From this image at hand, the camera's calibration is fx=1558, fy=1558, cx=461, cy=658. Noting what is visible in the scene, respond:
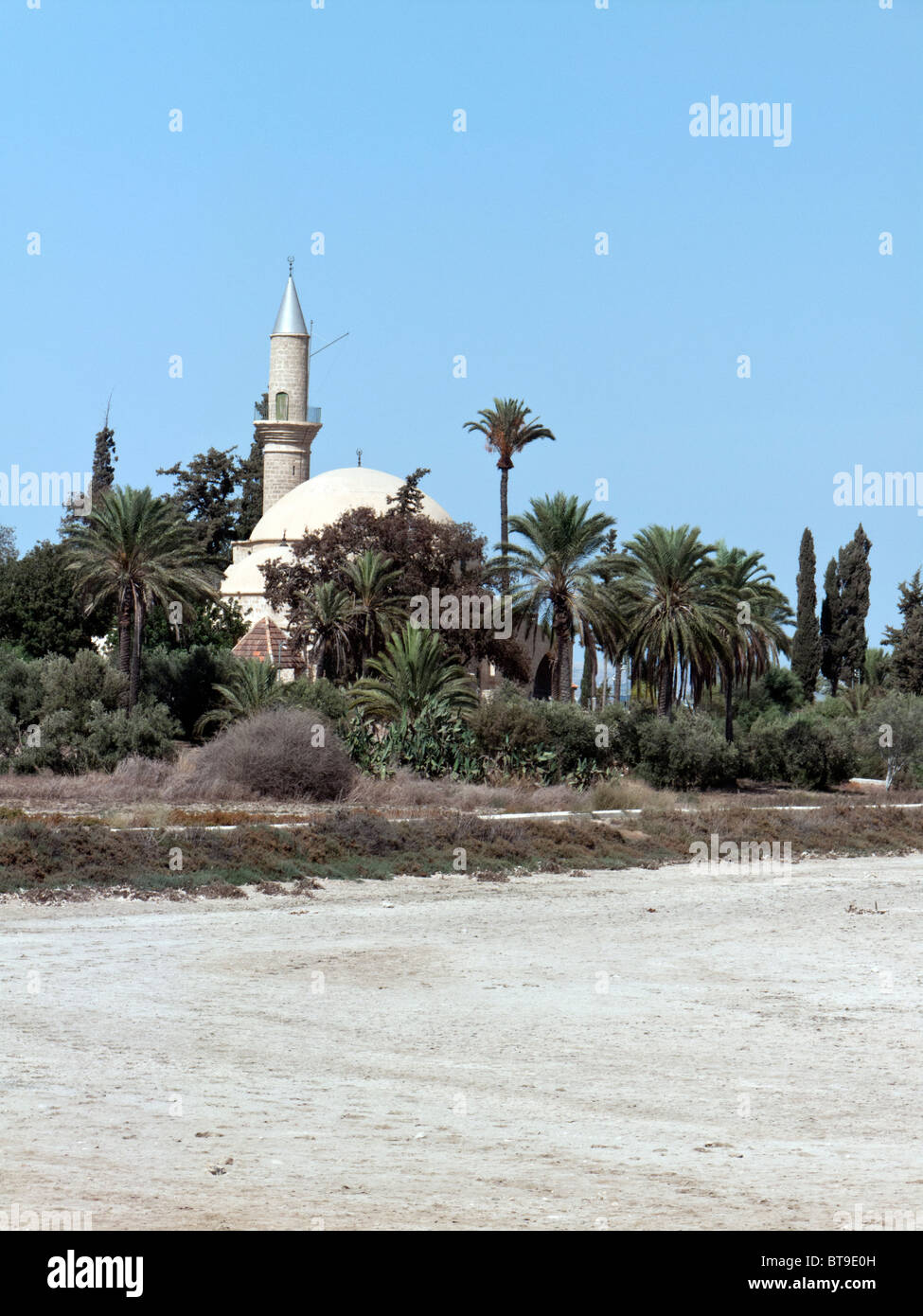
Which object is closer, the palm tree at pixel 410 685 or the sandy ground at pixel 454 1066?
the sandy ground at pixel 454 1066

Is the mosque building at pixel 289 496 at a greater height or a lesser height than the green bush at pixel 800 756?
greater

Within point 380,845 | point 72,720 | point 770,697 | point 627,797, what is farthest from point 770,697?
point 380,845

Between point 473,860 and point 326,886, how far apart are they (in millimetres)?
3567

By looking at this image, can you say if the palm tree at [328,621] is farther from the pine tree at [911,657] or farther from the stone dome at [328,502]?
the pine tree at [911,657]

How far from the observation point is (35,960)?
14.8 m

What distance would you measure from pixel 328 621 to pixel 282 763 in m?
13.2

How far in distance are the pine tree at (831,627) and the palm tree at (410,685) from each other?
36.5 metres

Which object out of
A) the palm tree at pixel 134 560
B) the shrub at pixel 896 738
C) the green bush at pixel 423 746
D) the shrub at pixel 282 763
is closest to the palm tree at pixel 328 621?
the palm tree at pixel 134 560

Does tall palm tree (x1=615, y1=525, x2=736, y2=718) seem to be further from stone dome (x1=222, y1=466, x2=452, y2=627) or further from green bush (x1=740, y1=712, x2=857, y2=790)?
stone dome (x1=222, y1=466, x2=452, y2=627)

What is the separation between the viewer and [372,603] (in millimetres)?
47188

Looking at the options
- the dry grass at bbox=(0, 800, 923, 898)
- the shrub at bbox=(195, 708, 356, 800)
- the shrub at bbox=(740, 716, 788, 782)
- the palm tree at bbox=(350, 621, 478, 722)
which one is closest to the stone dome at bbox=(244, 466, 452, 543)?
the shrub at bbox=(740, 716, 788, 782)

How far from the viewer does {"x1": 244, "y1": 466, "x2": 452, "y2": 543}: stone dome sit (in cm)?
6166

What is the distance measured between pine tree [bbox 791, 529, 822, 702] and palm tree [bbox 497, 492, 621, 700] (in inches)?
1210

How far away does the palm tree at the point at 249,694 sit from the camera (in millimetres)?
40219
